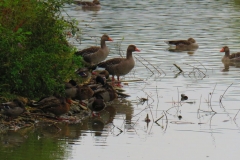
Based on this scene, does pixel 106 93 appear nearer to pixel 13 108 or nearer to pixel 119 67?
pixel 119 67

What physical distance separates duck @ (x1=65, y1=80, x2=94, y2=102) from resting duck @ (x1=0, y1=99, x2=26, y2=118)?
2.28 meters

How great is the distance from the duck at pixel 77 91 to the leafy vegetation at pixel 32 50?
0.17 metres

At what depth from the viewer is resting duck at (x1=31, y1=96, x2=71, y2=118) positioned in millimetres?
14266

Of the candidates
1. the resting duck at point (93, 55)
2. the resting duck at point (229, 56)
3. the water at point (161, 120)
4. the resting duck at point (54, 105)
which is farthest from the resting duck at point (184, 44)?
the resting duck at point (54, 105)

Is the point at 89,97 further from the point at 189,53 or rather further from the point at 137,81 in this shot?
the point at 189,53

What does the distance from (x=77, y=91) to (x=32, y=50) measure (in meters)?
1.32

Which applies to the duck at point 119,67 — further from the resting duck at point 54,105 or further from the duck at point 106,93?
the resting duck at point 54,105

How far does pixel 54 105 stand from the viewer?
14.3m

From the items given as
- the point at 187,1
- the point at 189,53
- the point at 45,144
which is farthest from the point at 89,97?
the point at 187,1

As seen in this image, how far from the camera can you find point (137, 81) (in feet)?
65.6

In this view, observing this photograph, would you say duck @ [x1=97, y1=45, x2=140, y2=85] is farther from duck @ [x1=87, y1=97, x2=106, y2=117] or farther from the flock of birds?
duck @ [x1=87, y1=97, x2=106, y2=117]

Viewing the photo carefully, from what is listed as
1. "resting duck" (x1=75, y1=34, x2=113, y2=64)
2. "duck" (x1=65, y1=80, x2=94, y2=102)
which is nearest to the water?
"duck" (x1=65, y1=80, x2=94, y2=102)

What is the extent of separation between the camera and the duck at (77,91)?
1567 cm

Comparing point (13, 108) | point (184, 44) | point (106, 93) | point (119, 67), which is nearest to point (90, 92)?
point (106, 93)
